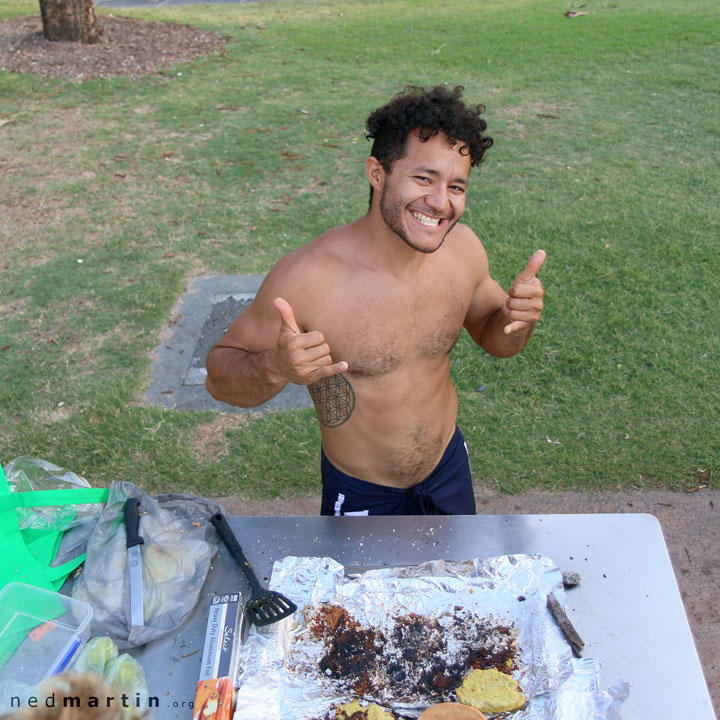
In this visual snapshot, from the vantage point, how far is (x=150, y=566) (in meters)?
1.97

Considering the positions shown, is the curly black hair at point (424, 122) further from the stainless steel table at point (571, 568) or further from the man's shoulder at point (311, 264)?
the stainless steel table at point (571, 568)

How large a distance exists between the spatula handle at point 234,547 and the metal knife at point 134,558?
0.78ft

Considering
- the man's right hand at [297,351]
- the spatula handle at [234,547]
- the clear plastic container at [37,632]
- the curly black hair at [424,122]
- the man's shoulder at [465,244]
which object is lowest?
the clear plastic container at [37,632]

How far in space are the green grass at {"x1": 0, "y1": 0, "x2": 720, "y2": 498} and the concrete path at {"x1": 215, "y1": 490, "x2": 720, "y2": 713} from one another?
0.32ft

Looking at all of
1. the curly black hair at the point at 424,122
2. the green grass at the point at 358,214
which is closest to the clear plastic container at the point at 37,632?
the curly black hair at the point at 424,122

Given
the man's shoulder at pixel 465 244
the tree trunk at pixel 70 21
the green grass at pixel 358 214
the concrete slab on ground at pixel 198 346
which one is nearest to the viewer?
the man's shoulder at pixel 465 244

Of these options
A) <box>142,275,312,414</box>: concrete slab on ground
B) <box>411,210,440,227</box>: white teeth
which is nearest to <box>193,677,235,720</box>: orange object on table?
<box>411,210,440,227</box>: white teeth

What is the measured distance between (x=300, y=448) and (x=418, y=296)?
1.83 metres

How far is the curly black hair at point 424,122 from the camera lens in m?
2.20

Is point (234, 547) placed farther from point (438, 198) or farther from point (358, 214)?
point (358, 214)

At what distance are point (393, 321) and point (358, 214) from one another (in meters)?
4.04

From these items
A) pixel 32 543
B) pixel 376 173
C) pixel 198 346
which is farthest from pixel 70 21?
pixel 32 543

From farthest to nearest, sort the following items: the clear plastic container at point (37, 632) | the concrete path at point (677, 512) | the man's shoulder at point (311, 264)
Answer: the concrete path at point (677, 512) → the man's shoulder at point (311, 264) → the clear plastic container at point (37, 632)

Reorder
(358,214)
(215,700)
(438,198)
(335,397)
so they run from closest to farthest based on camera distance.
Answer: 1. (215,700)
2. (438,198)
3. (335,397)
4. (358,214)
